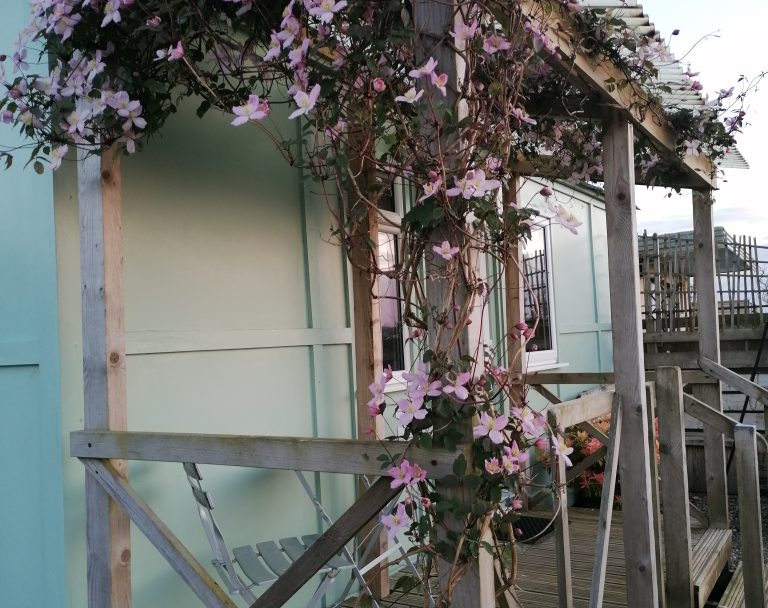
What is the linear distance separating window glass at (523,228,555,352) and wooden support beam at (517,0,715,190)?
3179 millimetres

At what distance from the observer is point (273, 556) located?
3.25m

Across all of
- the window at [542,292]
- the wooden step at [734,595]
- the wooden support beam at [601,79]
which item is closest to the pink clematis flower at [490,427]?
the wooden support beam at [601,79]

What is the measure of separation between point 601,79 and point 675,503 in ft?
7.16

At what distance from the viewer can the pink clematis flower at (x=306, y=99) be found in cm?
194

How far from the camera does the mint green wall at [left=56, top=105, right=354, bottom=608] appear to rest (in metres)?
3.08

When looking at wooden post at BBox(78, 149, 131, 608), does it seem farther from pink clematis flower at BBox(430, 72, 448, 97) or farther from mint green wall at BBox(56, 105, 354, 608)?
pink clematis flower at BBox(430, 72, 448, 97)

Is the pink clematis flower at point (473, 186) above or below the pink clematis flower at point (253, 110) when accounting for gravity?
below

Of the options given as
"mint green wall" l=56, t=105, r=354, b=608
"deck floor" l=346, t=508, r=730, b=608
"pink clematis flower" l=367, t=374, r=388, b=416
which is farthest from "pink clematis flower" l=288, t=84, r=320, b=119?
"deck floor" l=346, t=508, r=730, b=608

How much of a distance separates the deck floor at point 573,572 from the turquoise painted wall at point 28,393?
59.3 inches

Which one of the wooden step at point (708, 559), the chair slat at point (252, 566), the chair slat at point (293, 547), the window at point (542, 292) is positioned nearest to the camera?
the chair slat at point (252, 566)

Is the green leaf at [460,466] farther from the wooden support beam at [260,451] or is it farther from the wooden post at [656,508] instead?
the wooden post at [656,508]

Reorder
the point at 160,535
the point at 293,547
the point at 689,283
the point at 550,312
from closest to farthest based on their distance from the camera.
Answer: the point at 160,535
the point at 293,547
the point at 550,312
the point at 689,283

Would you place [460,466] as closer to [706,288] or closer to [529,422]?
[529,422]

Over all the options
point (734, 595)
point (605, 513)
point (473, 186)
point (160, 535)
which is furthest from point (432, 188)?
point (734, 595)
